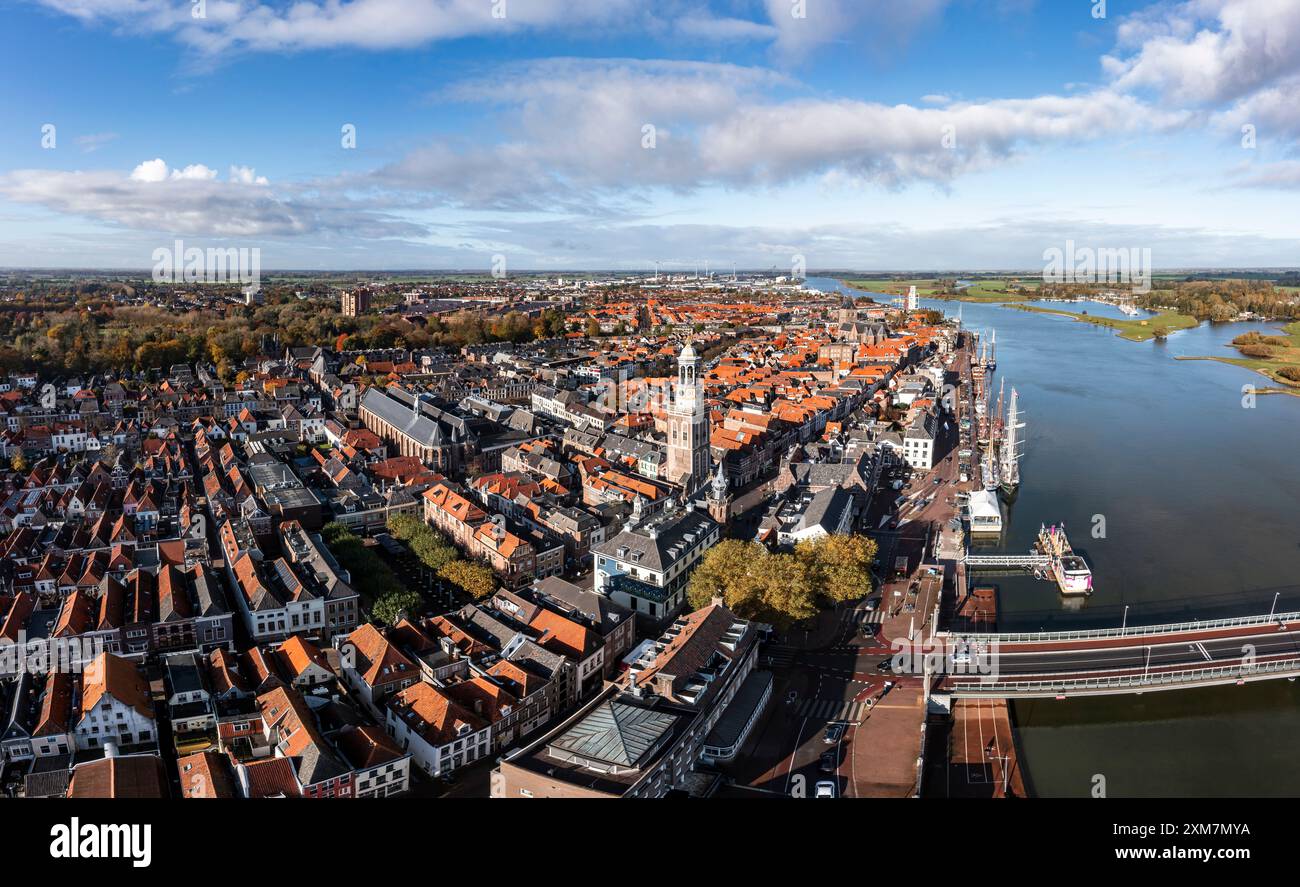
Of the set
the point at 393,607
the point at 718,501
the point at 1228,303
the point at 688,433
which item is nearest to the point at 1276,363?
the point at 1228,303

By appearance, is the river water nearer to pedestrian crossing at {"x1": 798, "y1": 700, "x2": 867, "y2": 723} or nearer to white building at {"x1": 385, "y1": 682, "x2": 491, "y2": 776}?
pedestrian crossing at {"x1": 798, "y1": 700, "x2": 867, "y2": 723}

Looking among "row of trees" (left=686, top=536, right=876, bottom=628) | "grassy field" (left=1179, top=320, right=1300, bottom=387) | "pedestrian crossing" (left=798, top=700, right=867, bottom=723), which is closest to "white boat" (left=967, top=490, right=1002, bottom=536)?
"row of trees" (left=686, top=536, right=876, bottom=628)

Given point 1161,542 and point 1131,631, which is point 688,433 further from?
point 1161,542

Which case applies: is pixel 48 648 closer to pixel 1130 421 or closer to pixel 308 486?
pixel 308 486

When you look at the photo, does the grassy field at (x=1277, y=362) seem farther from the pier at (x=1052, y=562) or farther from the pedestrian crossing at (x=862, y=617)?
the pedestrian crossing at (x=862, y=617)

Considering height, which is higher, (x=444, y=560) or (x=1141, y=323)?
(x=1141, y=323)

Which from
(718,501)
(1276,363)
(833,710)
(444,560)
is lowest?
(833,710)

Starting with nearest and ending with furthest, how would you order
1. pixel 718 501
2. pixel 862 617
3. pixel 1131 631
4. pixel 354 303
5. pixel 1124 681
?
pixel 1124 681 → pixel 1131 631 → pixel 862 617 → pixel 718 501 → pixel 354 303

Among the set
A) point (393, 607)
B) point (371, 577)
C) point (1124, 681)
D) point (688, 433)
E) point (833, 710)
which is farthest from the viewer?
point (688, 433)

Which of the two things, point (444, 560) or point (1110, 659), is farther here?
point (444, 560)
